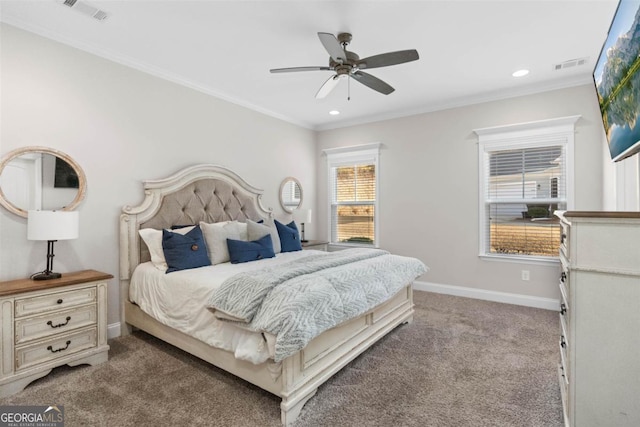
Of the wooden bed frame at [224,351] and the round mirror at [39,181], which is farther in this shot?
the round mirror at [39,181]

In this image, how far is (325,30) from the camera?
2676 mm

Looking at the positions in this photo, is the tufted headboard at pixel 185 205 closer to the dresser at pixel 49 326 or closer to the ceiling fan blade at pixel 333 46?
the dresser at pixel 49 326

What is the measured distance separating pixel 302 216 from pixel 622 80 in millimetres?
4333

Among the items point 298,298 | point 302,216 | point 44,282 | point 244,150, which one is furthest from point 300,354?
point 302,216

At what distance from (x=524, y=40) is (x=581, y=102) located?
4.69 ft

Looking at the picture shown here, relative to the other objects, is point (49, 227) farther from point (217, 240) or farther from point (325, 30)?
point (325, 30)

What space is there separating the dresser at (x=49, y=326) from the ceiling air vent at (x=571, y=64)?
4.74 meters

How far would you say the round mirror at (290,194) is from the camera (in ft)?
16.8

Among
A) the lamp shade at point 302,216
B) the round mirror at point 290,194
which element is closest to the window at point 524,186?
the lamp shade at point 302,216

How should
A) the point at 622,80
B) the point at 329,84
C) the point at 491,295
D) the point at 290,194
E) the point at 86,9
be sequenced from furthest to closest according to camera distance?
the point at 290,194 < the point at 491,295 < the point at 329,84 < the point at 86,9 < the point at 622,80

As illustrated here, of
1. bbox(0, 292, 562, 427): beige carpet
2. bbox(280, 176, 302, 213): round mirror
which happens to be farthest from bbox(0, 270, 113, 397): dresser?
bbox(280, 176, 302, 213): round mirror

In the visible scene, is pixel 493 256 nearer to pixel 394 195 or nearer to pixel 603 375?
pixel 394 195

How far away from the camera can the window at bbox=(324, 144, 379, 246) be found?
17.1 feet

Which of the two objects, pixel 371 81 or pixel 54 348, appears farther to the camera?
pixel 371 81
